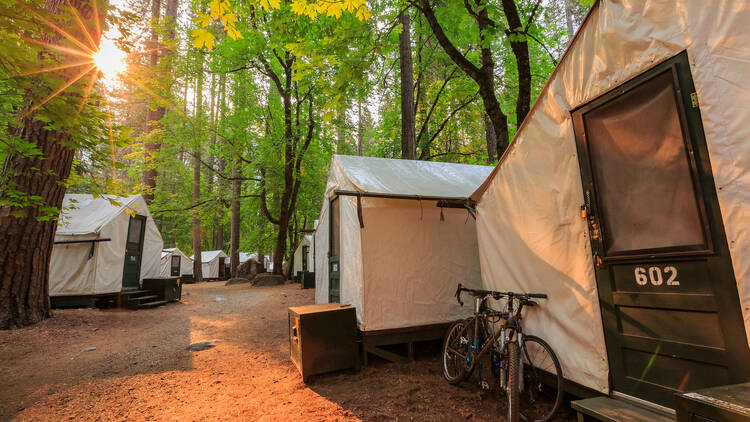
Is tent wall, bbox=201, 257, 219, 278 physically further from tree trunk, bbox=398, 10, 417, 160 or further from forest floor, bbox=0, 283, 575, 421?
tree trunk, bbox=398, 10, 417, 160

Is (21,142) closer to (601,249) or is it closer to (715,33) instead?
(601,249)

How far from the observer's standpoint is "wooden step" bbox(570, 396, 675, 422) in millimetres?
2010

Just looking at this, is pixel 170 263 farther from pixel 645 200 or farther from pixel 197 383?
pixel 645 200

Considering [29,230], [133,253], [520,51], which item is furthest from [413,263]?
[133,253]

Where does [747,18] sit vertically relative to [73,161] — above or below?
below

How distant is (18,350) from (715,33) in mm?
8568

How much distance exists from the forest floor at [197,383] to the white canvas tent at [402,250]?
0.78 meters

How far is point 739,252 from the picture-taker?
5.73ft

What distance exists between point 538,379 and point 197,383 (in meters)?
3.84

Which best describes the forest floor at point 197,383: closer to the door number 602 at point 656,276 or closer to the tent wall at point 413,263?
the tent wall at point 413,263

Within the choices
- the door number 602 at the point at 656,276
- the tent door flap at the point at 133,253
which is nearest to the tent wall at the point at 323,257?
the door number 602 at the point at 656,276

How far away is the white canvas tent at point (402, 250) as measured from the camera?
4473 mm

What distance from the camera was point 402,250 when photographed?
4.69 metres

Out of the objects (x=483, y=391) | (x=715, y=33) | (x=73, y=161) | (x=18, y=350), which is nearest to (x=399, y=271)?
(x=483, y=391)
